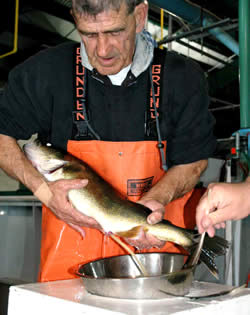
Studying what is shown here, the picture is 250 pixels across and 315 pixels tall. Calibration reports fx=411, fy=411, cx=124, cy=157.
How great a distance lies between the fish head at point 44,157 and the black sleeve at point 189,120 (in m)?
0.63

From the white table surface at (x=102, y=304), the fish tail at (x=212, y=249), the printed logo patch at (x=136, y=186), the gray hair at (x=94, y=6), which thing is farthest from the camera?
the printed logo patch at (x=136, y=186)

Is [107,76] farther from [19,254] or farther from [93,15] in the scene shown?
[19,254]

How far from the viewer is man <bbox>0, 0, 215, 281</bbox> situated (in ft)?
6.22

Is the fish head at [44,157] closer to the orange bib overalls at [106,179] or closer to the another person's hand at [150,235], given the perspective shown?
the orange bib overalls at [106,179]

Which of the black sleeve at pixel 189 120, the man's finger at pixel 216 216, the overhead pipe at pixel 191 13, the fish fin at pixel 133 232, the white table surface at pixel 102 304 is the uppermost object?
the overhead pipe at pixel 191 13

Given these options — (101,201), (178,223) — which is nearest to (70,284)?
(101,201)

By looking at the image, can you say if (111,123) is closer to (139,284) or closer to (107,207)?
(107,207)

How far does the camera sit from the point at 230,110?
12852 millimetres

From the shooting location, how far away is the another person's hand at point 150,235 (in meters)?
1.71

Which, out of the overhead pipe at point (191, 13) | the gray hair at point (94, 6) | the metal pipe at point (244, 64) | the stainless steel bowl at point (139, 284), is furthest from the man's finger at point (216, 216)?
the overhead pipe at point (191, 13)

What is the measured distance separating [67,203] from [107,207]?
6.8 inches

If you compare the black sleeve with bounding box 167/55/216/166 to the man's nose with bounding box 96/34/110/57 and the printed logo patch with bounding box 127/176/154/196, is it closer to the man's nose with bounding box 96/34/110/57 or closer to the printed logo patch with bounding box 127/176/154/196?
the printed logo patch with bounding box 127/176/154/196

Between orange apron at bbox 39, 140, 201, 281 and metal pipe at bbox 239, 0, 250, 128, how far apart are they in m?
1.40

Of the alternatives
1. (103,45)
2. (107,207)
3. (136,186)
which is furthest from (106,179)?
(103,45)
